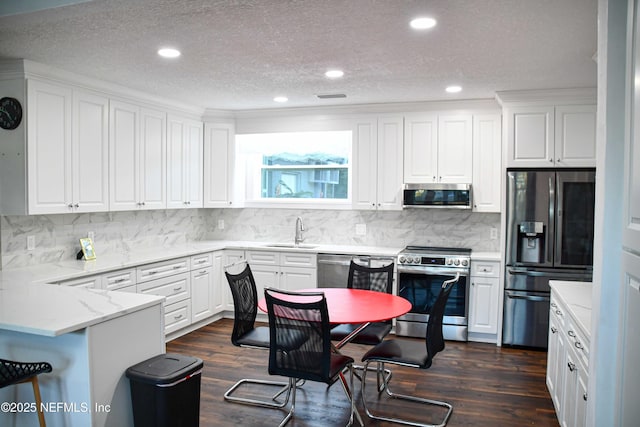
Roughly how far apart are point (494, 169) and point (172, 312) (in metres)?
3.63

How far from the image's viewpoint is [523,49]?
3.31m

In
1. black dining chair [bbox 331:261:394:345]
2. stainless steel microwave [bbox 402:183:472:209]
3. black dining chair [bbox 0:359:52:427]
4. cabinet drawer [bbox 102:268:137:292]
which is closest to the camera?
black dining chair [bbox 0:359:52:427]

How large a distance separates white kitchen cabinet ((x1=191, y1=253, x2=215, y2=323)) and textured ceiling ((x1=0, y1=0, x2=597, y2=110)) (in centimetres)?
183

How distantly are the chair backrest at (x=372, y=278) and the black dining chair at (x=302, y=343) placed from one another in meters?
1.23

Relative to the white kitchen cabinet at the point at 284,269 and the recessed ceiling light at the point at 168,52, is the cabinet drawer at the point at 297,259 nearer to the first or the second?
the white kitchen cabinet at the point at 284,269

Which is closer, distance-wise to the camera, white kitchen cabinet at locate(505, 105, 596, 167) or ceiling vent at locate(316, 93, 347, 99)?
white kitchen cabinet at locate(505, 105, 596, 167)

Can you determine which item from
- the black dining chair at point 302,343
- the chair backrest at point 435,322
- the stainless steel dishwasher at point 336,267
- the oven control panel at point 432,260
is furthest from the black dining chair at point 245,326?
the oven control panel at point 432,260

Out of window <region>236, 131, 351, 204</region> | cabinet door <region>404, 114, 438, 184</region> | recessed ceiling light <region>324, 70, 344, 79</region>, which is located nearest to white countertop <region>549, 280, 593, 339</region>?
cabinet door <region>404, 114, 438, 184</region>

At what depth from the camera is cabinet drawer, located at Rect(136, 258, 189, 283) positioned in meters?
4.45

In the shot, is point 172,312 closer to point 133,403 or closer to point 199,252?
point 199,252

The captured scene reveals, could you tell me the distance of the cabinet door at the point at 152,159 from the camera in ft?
16.2

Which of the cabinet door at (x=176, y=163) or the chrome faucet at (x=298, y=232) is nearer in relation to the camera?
the cabinet door at (x=176, y=163)

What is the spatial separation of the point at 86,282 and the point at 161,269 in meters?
0.93

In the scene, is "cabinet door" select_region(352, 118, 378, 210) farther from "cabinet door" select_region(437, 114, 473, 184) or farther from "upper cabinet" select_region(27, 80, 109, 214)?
"upper cabinet" select_region(27, 80, 109, 214)
